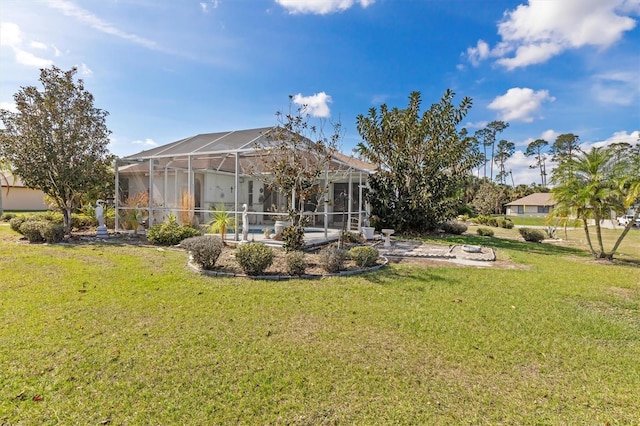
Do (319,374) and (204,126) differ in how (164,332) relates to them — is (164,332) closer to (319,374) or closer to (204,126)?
(319,374)

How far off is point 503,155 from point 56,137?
235ft

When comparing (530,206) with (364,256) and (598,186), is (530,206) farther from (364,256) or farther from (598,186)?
(364,256)

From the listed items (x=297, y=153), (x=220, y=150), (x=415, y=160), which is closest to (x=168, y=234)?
(x=220, y=150)

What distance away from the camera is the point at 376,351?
3.77 metres

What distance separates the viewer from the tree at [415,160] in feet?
52.6

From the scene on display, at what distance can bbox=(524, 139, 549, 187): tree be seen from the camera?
6312 cm

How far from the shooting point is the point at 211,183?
645 inches

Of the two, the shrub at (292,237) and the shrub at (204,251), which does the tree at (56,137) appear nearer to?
the shrub at (204,251)

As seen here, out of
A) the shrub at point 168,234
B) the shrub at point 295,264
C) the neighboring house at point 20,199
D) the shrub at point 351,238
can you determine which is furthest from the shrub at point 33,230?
the neighboring house at point 20,199

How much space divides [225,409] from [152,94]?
13.9 m

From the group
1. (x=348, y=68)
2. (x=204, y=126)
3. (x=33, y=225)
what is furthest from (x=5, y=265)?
(x=348, y=68)

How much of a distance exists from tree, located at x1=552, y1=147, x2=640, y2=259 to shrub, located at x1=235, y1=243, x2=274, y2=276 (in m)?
9.74

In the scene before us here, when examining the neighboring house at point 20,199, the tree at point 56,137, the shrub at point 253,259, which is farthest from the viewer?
the neighboring house at point 20,199

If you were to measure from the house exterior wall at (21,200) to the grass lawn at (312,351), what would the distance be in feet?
113
